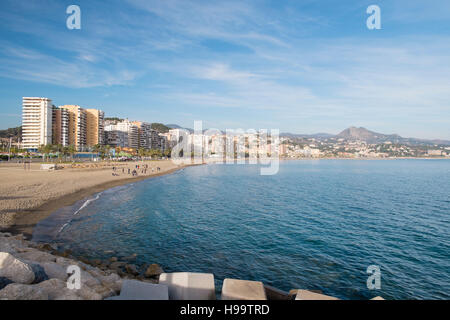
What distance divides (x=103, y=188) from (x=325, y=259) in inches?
1112

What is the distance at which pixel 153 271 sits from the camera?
10125mm

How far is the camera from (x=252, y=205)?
1023 inches

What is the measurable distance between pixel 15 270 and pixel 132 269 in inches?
181

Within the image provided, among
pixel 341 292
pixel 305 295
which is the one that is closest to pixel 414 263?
pixel 341 292

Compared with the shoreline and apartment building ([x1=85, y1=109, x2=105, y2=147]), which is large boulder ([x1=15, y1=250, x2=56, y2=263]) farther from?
apartment building ([x1=85, y1=109, x2=105, y2=147])

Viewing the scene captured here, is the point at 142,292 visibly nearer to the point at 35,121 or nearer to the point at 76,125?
the point at 35,121

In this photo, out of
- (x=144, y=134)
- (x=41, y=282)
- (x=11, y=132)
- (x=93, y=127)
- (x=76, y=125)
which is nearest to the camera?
(x=41, y=282)

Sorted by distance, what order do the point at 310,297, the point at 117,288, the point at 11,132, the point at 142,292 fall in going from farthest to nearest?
the point at 11,132
the point at 117,288
the point at 142,292
the point at 310,297

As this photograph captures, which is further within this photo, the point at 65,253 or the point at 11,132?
the point at 11,132

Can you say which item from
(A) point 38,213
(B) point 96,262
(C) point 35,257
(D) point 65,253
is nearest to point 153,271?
(B) point 96,262

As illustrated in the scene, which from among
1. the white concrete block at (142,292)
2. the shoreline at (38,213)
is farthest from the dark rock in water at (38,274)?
the shoreline at (38,213)

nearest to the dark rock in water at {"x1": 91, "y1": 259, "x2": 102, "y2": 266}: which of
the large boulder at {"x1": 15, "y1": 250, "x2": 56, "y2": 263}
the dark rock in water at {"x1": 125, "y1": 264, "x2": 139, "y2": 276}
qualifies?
the dark rock in water at {"x1": 125, "y1": 264, "x2": 139, "y2": 276}

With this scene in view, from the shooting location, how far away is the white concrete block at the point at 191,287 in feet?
19.9

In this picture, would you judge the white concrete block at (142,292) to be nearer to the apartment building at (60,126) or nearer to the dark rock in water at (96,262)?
the dark rock in water at (96,262)
